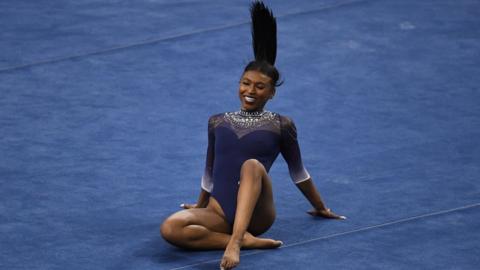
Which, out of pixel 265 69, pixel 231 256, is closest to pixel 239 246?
pixel 231 256

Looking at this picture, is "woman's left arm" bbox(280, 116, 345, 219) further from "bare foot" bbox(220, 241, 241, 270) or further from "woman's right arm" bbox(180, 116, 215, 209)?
"bare foot" bbox(220, 241, 241, 270)

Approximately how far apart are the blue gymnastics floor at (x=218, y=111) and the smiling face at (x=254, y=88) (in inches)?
24.8

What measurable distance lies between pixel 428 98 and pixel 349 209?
1.69 m

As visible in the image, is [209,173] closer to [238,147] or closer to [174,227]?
[238,147]

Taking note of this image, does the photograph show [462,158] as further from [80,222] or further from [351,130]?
[80,222]

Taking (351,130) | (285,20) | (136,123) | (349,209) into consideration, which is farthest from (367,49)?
(349,209)

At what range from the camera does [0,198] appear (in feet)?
18.1

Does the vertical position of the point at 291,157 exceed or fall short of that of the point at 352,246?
it exceeds it

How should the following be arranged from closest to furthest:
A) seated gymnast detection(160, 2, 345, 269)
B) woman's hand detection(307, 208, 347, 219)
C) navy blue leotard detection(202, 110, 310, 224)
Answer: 1. seated gymnast detection(160, 2, 345, 269)
2. navy blue leotard detection(202, 110, 310, 224)
3. woman's hand detection(307, 208, 347, 219)

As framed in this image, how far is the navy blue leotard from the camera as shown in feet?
16.3

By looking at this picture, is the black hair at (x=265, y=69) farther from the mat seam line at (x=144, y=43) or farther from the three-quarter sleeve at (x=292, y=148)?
the mat seam line at (x=144, y=43)

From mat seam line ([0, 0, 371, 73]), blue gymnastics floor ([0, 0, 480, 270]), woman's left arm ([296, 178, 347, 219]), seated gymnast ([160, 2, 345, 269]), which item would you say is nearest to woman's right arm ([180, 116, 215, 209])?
seated gymnast ([160, 2, 345, 269])

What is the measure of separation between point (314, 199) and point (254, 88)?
62 centimetres

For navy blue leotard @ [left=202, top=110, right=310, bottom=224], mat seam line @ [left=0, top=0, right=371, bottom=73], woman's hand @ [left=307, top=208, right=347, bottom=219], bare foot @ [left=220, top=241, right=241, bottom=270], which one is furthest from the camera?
mat seam line @ [left=0, top=0, right=371, bottom=73]
